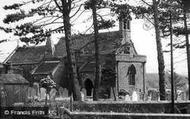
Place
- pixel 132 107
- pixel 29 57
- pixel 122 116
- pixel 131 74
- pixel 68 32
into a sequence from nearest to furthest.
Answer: pixel 122 116 → pixel 132 107 → pixel 68 32 → pixel 131 74 → pixel 29 57

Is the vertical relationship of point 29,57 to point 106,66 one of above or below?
above

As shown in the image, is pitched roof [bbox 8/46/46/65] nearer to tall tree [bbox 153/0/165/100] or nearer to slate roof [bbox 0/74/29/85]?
slate roof [bbox 0/74/29/85]

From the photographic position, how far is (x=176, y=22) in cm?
2458

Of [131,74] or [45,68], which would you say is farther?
[45,68]

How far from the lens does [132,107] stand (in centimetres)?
1534

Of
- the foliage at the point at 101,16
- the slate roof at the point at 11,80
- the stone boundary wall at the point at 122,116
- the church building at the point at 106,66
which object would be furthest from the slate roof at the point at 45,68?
the stone boundary wall at the point at 122,116

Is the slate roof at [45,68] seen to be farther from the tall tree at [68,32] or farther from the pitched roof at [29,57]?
the tall tree at [68,32]

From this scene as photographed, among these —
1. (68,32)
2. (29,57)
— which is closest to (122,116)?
(68,32)

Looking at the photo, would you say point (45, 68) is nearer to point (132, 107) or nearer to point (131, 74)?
point (131, 74)

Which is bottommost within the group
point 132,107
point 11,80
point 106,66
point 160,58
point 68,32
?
point 132,107

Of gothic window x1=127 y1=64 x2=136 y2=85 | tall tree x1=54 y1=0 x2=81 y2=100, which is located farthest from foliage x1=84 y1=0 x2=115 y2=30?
gothic window x1=127 y1=64 x2=136 y2=85

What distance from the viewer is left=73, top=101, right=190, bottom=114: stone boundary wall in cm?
1519

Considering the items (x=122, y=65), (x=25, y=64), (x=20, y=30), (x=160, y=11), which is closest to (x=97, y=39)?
(x=160, y=11)

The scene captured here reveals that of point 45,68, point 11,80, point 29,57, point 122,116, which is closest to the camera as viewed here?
point 122,116
